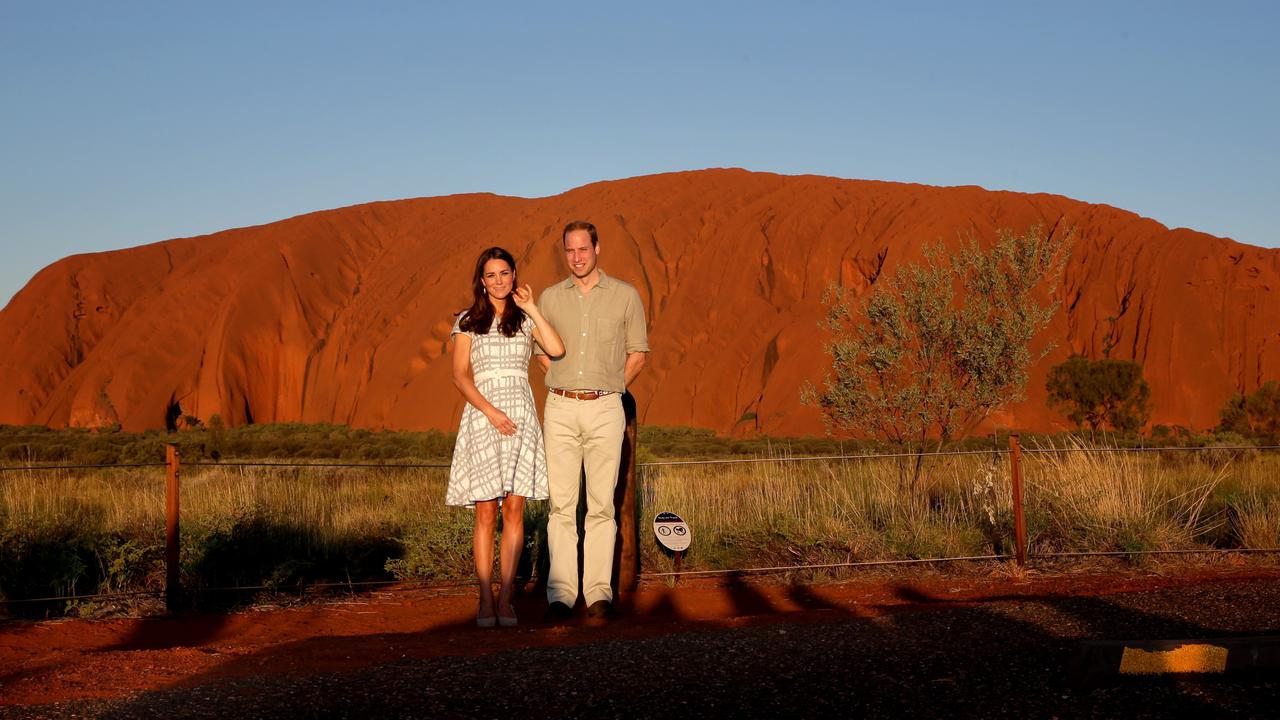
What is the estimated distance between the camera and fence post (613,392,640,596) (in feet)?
24.3

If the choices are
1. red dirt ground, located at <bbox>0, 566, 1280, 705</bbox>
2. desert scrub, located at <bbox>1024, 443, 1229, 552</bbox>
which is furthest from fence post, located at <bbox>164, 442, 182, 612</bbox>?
desert scrub, located at <bbox>1024, 443, 1229, 552</bbox>

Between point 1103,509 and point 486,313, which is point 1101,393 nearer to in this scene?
point 1103,509

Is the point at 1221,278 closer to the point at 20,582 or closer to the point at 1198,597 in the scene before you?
the point at 1198,597

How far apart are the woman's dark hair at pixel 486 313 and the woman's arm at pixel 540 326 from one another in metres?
0.05

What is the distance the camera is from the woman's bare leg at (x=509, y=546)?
6293 millimetres

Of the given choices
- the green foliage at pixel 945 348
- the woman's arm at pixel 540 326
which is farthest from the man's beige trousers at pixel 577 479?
the green foliage at pixel 945 348

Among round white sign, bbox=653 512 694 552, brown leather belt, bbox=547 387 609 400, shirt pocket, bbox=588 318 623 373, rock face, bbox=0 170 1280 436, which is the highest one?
rock face, bbox=0 170 1280 436

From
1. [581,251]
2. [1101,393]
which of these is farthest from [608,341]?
[1101,393]

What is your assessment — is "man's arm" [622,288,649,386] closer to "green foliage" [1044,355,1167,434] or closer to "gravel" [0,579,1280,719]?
"gravel" [0,579,1280,719]

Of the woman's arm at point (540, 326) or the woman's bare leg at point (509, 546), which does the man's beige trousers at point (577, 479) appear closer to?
the woman's bare leg at point (509, 546)

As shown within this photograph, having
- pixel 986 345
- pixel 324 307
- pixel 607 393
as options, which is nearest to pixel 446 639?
pixel 607 393

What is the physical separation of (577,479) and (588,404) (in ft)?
1.52

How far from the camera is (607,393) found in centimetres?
639

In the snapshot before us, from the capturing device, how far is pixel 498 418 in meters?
6.09
